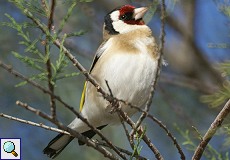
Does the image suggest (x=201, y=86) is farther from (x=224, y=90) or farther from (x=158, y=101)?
(x=224, y=90)

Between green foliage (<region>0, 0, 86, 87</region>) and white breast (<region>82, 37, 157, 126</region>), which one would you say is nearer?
green foliage (<region>0, 0, 86, 87</region>)

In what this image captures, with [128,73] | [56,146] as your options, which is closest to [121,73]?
[128,73]

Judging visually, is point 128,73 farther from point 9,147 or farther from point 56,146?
point 9,147

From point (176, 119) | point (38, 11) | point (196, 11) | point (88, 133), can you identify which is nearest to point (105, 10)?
point (196, 11)

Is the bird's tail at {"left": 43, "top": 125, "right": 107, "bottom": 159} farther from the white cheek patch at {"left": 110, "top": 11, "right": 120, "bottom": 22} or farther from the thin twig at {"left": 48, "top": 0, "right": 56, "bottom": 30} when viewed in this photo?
the thin twig at {"left": 48, "top": 0, "right": 56, "bottom": 30}

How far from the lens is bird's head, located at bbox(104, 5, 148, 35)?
2430 millimetres

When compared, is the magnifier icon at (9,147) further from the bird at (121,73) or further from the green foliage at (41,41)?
the green foliage at (41,41)

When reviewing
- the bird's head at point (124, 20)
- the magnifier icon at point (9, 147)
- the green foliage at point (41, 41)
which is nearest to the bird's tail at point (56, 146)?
the magnifier icon at point (9, 147)

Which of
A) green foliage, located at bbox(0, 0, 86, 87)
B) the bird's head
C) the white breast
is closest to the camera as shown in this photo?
green foliage, located at bbox(0, 0, 86, 87)

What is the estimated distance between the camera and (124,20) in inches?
98.0

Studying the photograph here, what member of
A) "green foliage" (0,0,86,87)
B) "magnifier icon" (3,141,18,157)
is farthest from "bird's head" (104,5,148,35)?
"green foliage" (0,0,86,87)

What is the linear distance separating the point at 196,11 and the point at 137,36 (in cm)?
161

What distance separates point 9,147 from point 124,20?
0.67m

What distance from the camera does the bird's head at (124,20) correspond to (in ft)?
7.97
